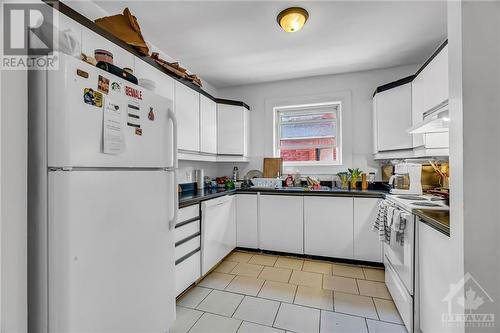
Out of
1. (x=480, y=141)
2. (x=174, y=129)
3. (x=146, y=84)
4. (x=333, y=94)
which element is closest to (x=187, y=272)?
(x=174, y=129)

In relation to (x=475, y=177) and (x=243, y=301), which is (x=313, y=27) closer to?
(x=475, y=177)

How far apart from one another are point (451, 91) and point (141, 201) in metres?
1.50

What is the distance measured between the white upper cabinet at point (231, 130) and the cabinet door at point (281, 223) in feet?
2.73

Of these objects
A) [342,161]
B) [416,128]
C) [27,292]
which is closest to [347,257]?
[342,161]

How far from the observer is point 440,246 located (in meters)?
1.16

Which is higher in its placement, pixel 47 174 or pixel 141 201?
pixel 47 174

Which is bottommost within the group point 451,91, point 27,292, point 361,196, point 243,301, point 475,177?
point 243,301

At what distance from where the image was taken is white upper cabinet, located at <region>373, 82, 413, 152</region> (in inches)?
97.2

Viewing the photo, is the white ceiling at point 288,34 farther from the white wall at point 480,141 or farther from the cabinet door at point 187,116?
the white wall at point 480,141

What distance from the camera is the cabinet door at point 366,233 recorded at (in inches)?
99.0

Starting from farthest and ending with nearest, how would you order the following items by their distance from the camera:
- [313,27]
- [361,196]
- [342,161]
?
[342,161] → [361,196] → [313,27]

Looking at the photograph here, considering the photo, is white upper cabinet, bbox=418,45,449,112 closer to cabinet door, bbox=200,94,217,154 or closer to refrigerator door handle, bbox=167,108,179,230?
refrigerator door handle, bbox=167,108,179,230

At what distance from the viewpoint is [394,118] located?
2.59 metres
